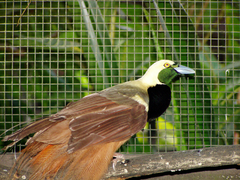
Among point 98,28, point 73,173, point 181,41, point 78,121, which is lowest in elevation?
point 73,173

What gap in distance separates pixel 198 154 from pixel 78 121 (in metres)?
0.54

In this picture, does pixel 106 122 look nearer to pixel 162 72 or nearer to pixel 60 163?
pixel 60 163

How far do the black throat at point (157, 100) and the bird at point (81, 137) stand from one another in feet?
0.35

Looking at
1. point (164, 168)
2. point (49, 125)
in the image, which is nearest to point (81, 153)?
point (49, 125)

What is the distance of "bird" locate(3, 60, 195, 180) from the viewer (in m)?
1.01

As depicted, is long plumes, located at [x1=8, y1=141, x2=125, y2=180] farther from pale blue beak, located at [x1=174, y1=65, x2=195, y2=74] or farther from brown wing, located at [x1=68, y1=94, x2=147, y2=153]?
pale blue beak, located at [x1=174, y1=65, x2=195, y2=74]

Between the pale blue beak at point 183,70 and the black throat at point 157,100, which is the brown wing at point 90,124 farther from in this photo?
the pale blue beak at point 183,70

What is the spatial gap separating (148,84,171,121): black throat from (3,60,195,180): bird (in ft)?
0.35

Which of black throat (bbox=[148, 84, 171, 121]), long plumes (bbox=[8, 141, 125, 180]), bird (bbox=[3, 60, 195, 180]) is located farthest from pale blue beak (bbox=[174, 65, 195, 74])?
long plumes (bbox=[8, 141, 125, 180])

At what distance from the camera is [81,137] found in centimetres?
102

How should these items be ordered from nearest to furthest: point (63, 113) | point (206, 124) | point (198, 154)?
point (198, 154) → point (63, 113) → point (206, 124)

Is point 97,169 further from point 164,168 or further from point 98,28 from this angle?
point 98,28

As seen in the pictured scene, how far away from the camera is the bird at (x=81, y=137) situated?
1015 millimetres

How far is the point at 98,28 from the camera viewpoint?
170 centimetres
